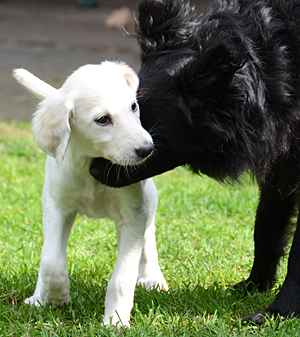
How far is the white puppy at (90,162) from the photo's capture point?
2.49m

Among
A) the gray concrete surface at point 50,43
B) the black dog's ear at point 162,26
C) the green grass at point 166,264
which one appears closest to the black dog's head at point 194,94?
the black dog's ear at point 162,26

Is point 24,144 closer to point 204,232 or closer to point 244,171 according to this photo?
point 204,232

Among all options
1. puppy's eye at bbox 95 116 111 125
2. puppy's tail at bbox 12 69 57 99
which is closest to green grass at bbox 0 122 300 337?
puppy's eye at bbox 95 116 111 125

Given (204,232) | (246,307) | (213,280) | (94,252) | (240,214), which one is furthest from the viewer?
(240,214)

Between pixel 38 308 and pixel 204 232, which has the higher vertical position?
pixel 204 232

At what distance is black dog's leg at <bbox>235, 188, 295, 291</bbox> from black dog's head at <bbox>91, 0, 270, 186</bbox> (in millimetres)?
662

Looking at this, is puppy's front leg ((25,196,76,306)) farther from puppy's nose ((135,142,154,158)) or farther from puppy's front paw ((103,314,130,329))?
puppy's nose ((135,142,154,158))

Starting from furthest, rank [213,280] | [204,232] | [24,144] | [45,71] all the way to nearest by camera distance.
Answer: [45,71]
[24,144]
[204,232]
[213,280]

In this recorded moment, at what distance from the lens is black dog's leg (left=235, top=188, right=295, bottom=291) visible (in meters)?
3.32

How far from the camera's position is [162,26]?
2730 millimetres

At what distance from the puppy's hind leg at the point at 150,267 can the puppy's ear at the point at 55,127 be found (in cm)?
94

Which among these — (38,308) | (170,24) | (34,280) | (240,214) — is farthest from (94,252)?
(170,24)

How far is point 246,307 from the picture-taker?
3.04 metres

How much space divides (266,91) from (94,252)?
1.90 m
